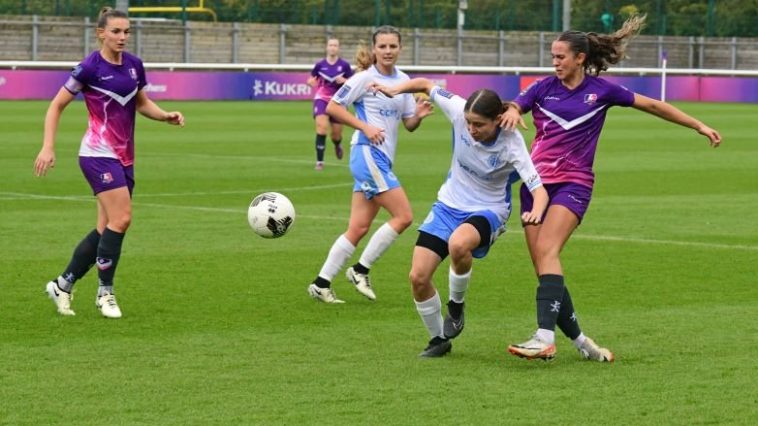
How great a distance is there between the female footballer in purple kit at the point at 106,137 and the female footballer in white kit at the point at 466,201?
2.10 meters

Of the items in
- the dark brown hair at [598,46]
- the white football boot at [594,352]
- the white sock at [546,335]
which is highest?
the dark brown hair at [598,46]

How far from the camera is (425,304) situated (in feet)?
27.5

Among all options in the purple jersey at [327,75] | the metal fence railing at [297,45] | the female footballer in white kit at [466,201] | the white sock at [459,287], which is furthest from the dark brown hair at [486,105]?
the metal fence railing at [297,45]

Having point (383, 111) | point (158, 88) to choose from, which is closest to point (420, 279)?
point (383, 111)

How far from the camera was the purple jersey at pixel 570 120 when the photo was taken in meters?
8.30

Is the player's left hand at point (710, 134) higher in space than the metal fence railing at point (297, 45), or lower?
lower

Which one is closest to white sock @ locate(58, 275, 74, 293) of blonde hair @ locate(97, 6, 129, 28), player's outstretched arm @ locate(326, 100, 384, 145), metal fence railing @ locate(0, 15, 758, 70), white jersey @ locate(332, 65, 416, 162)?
blonde hair @ locate(97, 6, 129, 28)

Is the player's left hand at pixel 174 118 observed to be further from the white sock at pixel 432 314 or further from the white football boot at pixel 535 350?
the white football boot at pixel 535 350

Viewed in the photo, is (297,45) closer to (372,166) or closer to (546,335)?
(372,166)

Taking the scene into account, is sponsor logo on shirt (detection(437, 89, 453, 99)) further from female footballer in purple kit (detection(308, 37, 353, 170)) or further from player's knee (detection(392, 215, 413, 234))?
female footballer in purple kit (detection(308, 37, 353, 170))

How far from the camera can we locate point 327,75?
2444 cm

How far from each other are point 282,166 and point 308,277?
11.3 metres

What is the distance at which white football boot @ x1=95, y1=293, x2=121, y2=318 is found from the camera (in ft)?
31.4

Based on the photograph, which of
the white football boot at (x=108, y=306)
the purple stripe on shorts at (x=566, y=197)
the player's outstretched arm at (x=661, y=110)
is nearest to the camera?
the purple stripe on shorts at (x=566, y=197)
